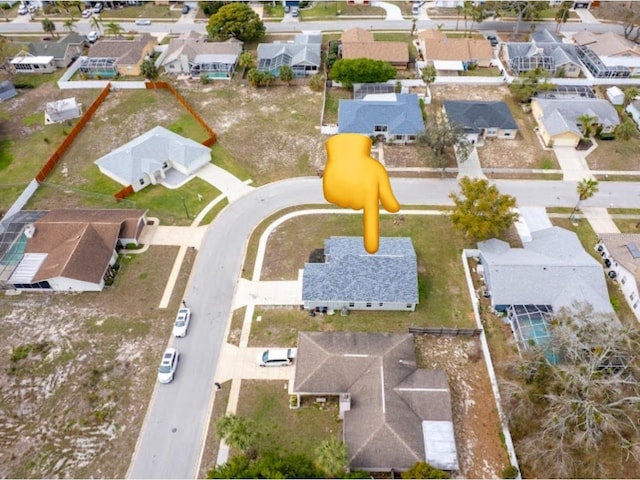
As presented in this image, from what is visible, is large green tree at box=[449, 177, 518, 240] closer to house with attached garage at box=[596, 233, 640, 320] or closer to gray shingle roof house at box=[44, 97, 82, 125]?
house with attached garage at box=[596, 233, 640, 320]

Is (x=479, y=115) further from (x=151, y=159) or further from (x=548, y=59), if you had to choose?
(x=151, y=159)

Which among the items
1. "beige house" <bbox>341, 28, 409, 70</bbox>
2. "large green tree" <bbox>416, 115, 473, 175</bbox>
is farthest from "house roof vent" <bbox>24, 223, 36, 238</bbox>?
"beige house" <bbox>341, 28, 409, 70</bbox>

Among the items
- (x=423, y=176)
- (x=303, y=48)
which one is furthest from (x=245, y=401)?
(x=303, y=48)

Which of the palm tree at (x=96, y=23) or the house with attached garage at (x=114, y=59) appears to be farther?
the palm tree at (x=96, y=23)

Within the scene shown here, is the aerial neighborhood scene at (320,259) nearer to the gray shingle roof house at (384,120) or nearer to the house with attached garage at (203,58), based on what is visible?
the gray shingle roof house at (384,120)

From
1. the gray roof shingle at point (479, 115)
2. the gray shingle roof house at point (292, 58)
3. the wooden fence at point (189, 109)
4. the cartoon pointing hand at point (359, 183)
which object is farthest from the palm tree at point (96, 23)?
the cartoon pointing hand at point (359, 183)

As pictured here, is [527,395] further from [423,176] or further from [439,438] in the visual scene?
[423,176]
